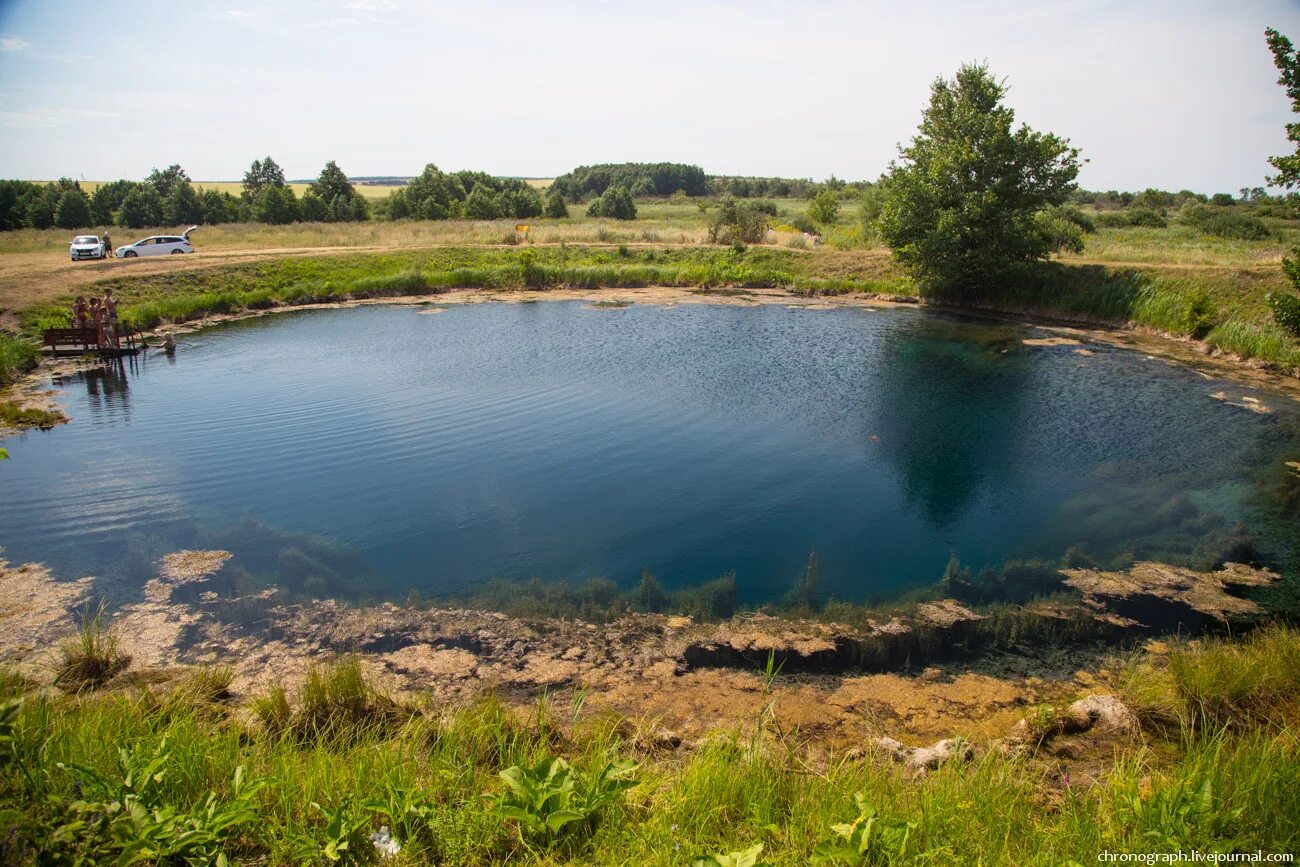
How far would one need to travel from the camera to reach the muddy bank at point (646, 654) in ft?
22.7

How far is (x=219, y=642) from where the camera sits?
8008mm

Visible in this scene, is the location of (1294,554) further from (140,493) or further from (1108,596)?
(140,493)

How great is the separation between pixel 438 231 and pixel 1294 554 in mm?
46727

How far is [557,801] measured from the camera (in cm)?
404

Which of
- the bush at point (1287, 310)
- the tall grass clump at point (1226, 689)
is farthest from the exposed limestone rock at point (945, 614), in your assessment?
the bush at point (1287, 310)

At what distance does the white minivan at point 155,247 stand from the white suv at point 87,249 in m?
0.92

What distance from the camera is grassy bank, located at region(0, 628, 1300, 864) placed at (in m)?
Answer: 3.58

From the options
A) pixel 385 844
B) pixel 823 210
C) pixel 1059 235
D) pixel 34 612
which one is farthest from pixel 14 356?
pixel 823 210

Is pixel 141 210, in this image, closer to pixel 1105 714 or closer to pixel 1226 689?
pixel 1105 714

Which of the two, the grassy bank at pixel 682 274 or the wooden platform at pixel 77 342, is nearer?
the wooden platform at pixel 77 342

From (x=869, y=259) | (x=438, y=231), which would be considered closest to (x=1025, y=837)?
(x=869, y=259)

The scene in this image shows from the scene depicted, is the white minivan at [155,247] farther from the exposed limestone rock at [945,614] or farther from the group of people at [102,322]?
the exposed limestone rock at [945,614]

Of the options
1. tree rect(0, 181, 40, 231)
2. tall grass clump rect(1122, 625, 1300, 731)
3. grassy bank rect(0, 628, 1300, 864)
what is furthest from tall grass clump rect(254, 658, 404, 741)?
tree rect(0, 181, 40, 231)

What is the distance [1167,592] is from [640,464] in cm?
800
